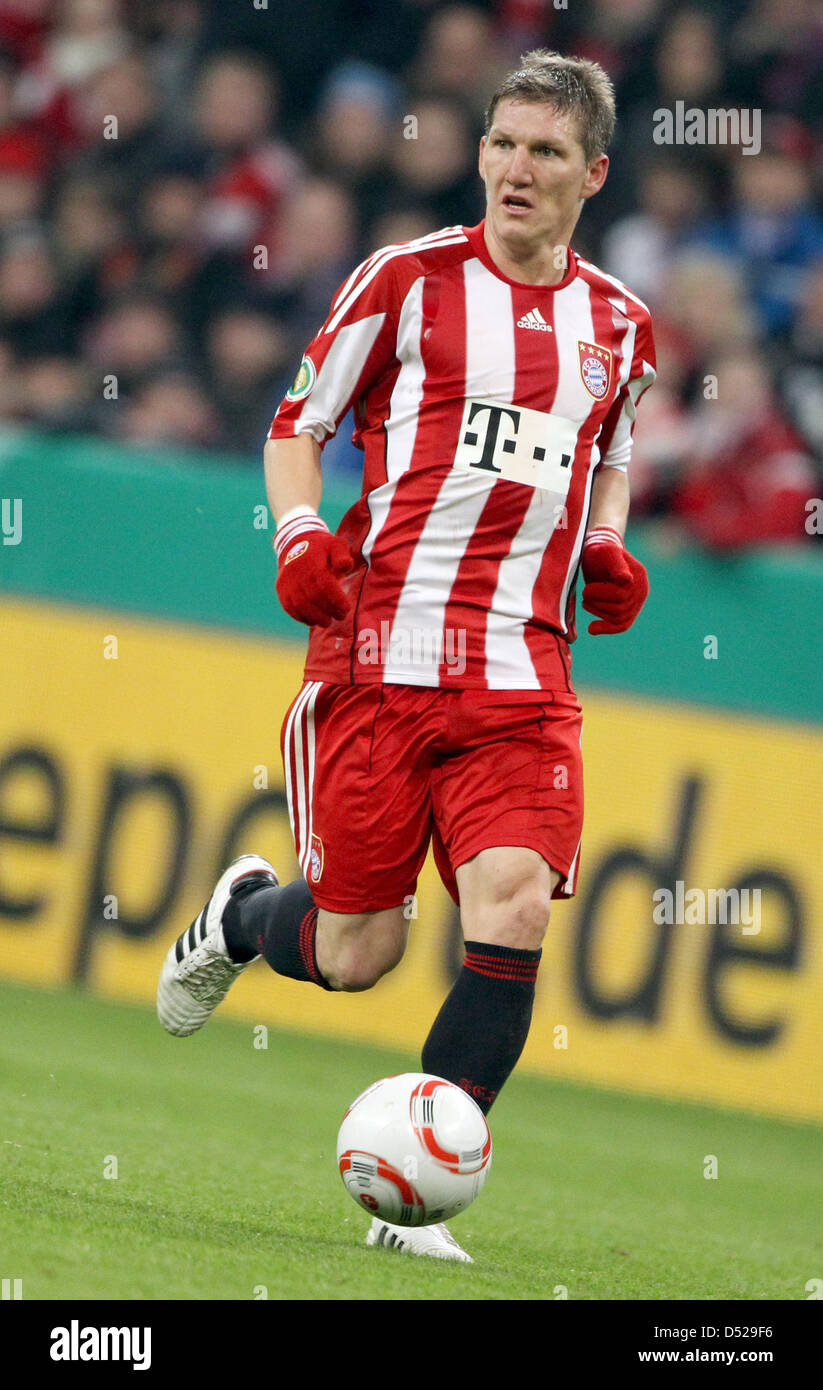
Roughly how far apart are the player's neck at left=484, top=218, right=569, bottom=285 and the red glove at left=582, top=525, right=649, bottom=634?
1.80 ft

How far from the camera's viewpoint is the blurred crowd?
829cm

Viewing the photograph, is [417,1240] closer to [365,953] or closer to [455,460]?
[365,953]

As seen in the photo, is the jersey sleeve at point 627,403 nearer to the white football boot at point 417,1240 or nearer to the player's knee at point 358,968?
the player's knee at point 358,968

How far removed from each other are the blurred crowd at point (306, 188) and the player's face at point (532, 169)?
3.31 meters

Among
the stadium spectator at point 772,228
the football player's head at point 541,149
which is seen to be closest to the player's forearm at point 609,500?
the football player's head at point 541,149

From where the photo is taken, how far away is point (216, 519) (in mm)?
7445

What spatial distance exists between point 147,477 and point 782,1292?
13.8 ft

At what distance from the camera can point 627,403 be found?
4512 mm

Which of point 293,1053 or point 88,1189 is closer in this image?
point 88,1189

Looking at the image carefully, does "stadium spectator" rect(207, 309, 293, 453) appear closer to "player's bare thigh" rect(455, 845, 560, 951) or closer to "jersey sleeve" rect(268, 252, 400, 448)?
"jersey sleeve" rect(268, 252, 400, 448)

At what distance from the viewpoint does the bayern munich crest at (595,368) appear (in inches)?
170

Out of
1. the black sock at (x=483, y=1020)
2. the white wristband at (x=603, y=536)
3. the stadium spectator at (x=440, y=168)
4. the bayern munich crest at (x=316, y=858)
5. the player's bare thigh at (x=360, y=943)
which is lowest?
the black sock at (x=483, y=1020)
